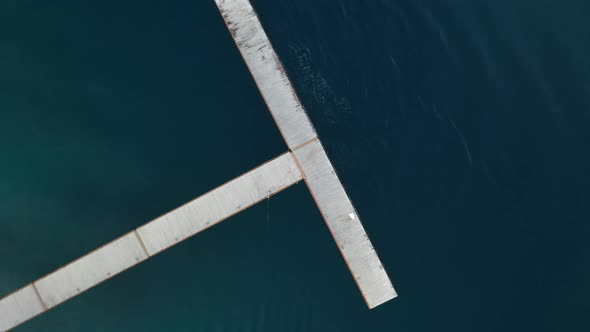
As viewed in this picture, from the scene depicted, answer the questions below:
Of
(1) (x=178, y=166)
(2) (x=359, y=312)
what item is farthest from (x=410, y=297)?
(1) (x=178, y=166)

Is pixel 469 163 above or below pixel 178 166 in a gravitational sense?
below

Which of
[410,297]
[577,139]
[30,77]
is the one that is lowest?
[410,297]

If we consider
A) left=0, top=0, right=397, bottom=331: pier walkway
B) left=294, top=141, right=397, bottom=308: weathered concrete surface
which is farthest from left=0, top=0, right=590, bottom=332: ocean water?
left=294, top=141, right=397, bottom=308: weathered concrete surface

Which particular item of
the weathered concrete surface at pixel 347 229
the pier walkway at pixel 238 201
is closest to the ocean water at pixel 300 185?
the pier walkway at pixel 238 201

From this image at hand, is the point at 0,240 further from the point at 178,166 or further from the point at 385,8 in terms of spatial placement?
the point at 385,8

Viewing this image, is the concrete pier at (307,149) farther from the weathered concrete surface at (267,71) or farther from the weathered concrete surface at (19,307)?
the weathered concrete surface at (19,307)

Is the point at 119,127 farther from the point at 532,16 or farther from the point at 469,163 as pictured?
the point at 532,16
